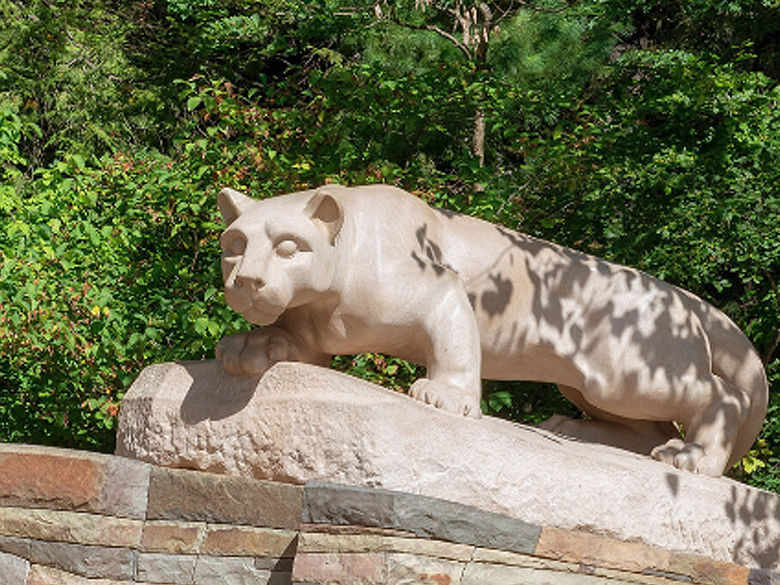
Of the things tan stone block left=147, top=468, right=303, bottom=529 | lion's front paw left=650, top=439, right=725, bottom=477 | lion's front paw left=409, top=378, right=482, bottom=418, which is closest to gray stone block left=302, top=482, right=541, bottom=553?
tan stone block left=147, top=468, right=303, bottom=529

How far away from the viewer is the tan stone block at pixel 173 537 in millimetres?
4102

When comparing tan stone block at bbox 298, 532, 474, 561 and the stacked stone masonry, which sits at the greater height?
tan stone block at bbox 298, 532, 474, 561

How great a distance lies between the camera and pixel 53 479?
4.11 metres

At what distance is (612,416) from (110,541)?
231 centimetres

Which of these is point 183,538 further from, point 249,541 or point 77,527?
point 77,527

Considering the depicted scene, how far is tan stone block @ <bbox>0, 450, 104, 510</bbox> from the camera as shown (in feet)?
13.4

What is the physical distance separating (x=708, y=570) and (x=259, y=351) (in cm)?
185

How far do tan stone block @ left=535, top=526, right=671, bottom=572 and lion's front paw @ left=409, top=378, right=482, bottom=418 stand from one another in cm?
52

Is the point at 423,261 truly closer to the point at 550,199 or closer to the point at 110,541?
the point at 110,541

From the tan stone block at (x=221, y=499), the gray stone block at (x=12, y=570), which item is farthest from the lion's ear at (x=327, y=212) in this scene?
the gray stone block at (x=12, y=570)

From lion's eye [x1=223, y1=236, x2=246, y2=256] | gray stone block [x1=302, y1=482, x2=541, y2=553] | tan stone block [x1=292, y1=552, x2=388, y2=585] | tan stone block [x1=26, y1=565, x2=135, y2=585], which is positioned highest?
lion's eye [x1=223, y1=236, x2=246, y2=256]

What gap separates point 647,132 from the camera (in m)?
8.06

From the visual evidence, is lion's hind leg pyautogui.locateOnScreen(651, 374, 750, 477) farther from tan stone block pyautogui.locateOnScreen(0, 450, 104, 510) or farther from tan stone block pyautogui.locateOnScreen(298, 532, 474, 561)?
tan stone block pyautogui.locateOnScreen(0, 450, 104, 510)

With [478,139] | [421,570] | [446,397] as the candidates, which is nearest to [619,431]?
[446,397]
